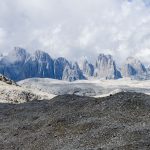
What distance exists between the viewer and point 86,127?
26250 millimetres

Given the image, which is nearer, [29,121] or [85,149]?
[85,149]

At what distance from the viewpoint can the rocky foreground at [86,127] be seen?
22.9 metres

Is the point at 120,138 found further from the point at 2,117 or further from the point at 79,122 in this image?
the point at 2,117

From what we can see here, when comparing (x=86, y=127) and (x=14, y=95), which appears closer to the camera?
(x=86, y=127)

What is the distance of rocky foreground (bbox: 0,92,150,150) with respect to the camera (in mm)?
22859

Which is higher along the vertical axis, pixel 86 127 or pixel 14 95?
pixel 14 95

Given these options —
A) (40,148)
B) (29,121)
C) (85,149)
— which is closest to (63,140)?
(40,148)

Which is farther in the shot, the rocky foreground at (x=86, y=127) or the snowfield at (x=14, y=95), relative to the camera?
the snowfield at (x=14, y=95)

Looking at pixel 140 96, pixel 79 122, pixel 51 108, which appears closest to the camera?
pixel 79 122

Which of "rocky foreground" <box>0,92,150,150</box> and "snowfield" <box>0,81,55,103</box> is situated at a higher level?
"snowfield" <box>0,81,55,103</box>

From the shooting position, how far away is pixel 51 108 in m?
36.1

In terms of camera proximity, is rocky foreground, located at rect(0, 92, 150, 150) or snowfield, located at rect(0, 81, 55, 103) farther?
snowfield, located at rect(0, 81, 55, 103)

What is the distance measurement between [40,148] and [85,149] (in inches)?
134

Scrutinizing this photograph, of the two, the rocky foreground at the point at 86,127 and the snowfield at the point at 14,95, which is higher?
the snowfield at the point at 14,95
